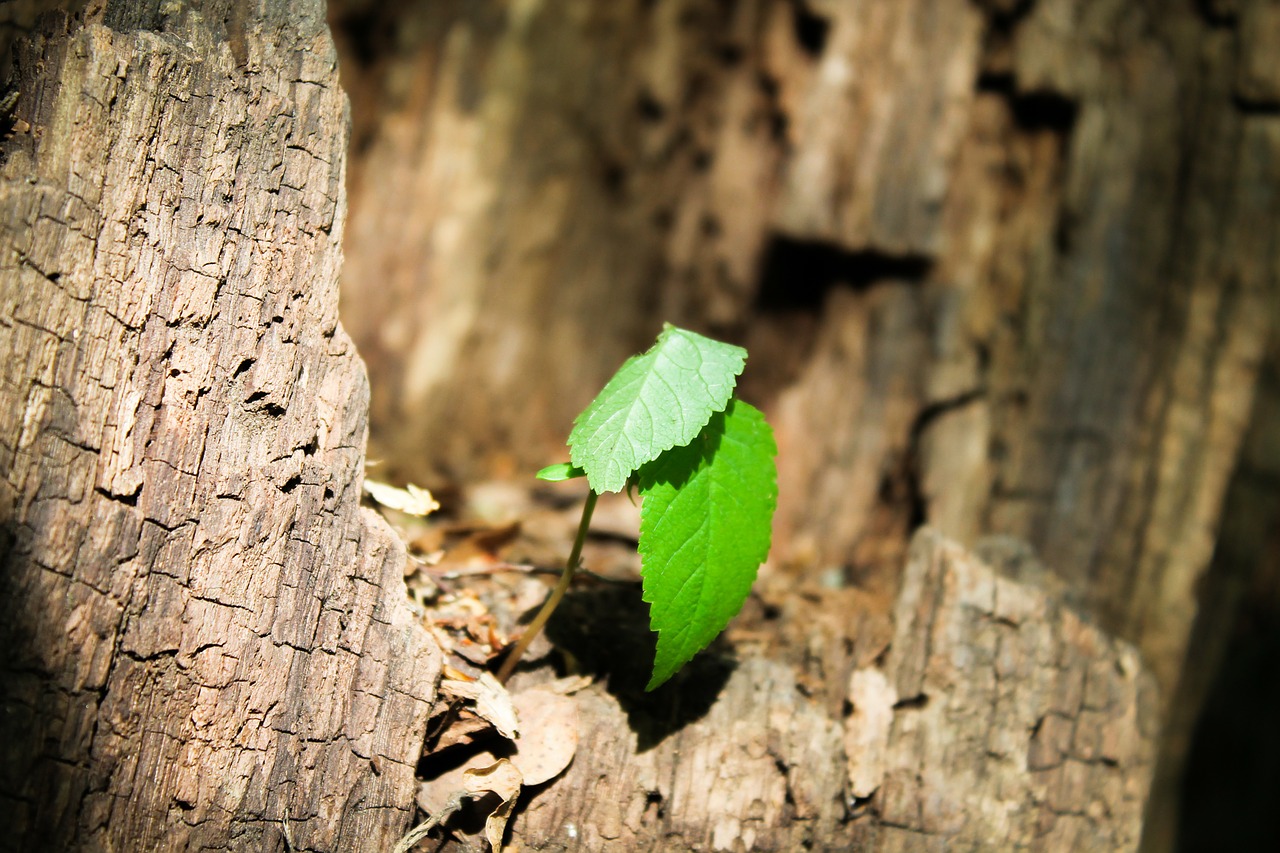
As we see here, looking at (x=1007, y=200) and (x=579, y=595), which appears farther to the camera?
(x=1007, y=200)

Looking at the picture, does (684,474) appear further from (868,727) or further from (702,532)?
(868,727)

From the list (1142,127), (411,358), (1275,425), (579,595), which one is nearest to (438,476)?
(411,358)

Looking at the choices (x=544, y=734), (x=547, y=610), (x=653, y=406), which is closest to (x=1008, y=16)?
(x=653, y=406)

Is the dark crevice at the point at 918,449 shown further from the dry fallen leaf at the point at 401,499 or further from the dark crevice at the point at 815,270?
the dry fallen leaf at the point at 401,499

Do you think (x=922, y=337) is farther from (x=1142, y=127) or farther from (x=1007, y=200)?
(x=1142, y=127)

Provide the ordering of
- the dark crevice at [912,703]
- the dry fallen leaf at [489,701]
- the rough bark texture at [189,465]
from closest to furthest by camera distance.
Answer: the rough bark texture at [189,465], the dry fallen leaf at [489,701], the dark crevice at [912,703]

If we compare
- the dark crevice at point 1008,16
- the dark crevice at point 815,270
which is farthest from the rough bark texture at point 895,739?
the dark crevice at point 1008,16

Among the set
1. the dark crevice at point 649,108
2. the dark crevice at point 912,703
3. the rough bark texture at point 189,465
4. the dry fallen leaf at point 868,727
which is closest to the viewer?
the rough bark texture at point 189,465

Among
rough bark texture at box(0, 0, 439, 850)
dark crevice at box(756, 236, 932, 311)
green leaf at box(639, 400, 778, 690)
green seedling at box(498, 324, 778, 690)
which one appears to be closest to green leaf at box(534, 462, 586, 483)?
green seedling at box(498, 324, 778, 690)
